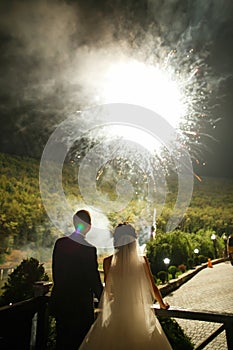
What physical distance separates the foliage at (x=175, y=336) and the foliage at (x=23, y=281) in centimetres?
252

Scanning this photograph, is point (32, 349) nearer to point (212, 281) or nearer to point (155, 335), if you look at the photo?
point (155, 335)

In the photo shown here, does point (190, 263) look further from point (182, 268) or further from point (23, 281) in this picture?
point (23, 281)

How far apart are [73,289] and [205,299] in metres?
8.65

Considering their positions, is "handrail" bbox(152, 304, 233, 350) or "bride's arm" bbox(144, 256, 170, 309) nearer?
"handrail" bbox(152, 304, 233, 350)

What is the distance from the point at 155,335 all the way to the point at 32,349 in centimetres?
125

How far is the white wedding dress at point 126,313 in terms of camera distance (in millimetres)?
1867

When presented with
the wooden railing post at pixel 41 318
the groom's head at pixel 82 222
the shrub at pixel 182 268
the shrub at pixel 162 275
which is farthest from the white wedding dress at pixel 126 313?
the shrub at pixel 182 268

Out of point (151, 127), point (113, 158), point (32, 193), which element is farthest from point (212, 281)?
point (32, 193)

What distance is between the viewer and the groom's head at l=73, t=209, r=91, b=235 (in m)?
2.20

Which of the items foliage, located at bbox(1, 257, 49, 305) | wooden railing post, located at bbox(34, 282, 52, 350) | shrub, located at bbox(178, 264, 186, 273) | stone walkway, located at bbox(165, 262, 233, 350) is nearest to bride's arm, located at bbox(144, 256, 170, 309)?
wooden railing post, located at bbox(34, 282, 52, 350)

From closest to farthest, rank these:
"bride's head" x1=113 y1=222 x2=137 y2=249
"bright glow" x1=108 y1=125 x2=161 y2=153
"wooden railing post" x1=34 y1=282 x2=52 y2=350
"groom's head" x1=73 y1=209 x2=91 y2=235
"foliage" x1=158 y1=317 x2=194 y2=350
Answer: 1. "groom's head" x1=73 y1=209 x2=91 y2=235
2. "bride's head" x1=113 y1=222 x2=137 y2=249
3. "wooden railing post" x1=34 y1=282 x2=52 y2=350
4. "foliage" x1=158 y1=317 x2=194 y2=350
5. "bright glow" x1=108 y1=125 x2=161 y2=153

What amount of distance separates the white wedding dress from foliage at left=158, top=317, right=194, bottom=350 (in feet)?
7.91

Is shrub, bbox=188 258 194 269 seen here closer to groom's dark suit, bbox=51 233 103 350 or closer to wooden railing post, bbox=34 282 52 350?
wooden railing post, bbox=34 282 52 350

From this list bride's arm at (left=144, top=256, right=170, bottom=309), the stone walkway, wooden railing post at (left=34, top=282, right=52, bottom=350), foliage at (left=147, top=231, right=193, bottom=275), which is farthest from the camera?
foliage at (left=147, top=231, right=193, bottom=275)
